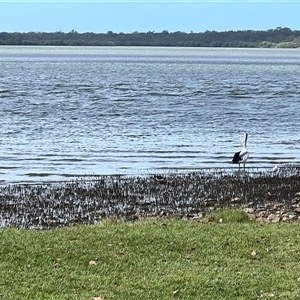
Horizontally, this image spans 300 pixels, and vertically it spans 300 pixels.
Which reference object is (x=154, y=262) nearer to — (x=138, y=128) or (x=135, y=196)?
(x=135, y=196)

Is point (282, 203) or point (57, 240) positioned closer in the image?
point (57, 240)

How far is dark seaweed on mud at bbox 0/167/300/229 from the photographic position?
611 inches

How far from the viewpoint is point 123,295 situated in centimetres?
830

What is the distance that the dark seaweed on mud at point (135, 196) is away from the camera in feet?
50.9

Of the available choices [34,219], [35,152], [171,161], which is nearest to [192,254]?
[34,219]

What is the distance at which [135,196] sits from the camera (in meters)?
17.7

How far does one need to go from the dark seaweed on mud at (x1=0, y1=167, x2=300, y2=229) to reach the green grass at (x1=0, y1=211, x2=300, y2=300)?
356 centimetres

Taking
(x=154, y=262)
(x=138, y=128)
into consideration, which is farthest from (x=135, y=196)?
(x=138, y=128)

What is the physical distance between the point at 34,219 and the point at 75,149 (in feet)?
43.5

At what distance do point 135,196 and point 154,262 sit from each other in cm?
811

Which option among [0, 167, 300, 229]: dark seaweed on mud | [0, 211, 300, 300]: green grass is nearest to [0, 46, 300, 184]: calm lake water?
[0, 167, 300, 229]: dark seaweed on mud

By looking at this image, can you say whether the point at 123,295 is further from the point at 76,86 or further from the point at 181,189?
the point at 76,86

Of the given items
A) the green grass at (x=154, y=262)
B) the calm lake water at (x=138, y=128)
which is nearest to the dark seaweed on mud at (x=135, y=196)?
the calm lake water at (x=138, y=128)

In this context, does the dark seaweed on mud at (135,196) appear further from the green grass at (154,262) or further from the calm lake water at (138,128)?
the green grass at (154,262)
